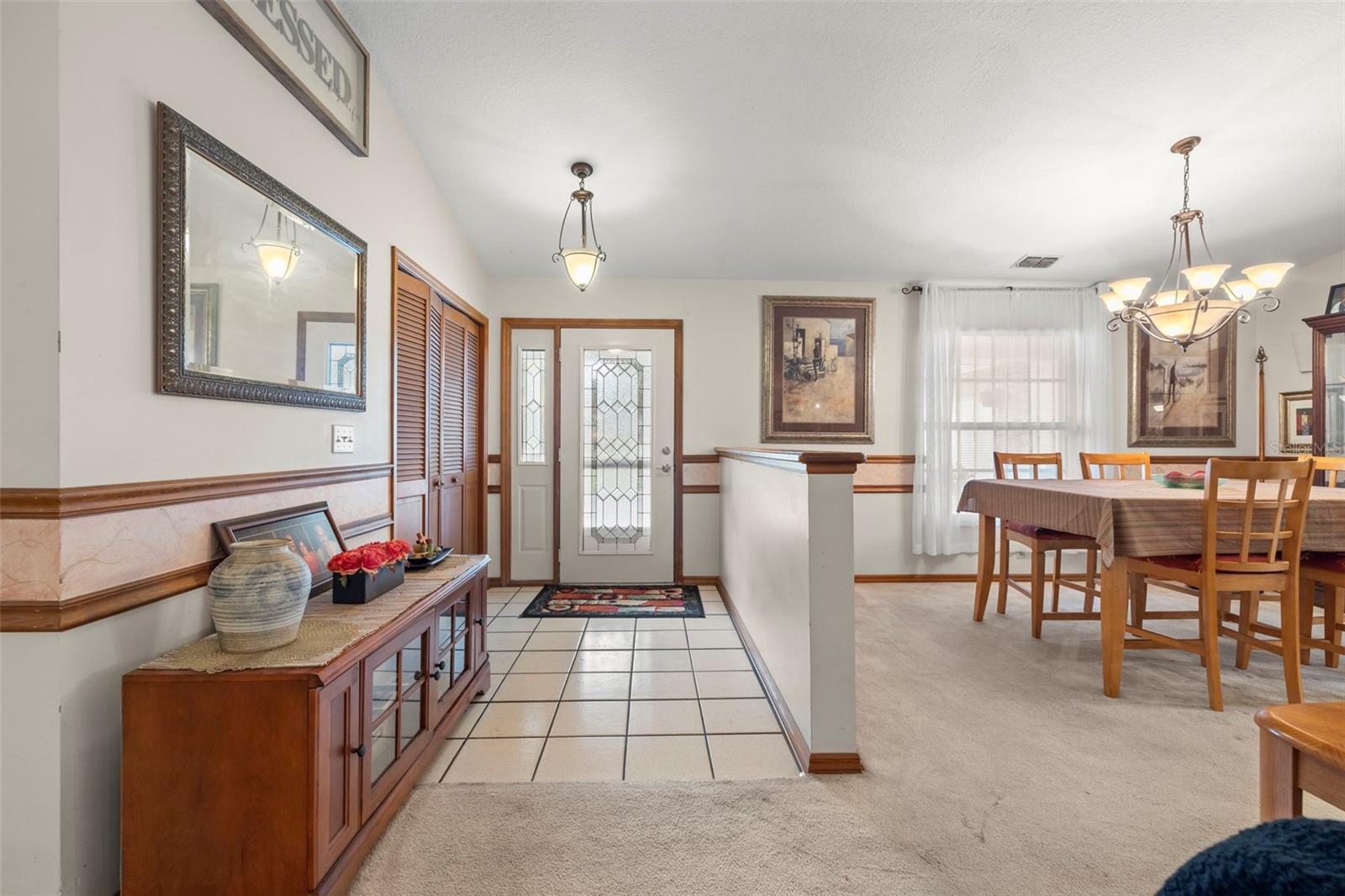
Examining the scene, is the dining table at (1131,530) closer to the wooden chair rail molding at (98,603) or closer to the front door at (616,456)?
the front door at (616,456)

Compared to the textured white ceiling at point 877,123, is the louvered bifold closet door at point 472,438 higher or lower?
lower

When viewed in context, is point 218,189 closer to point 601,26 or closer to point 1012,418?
point 601,26

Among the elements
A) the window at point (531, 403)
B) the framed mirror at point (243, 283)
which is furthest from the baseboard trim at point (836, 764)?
the window at point (531, 403)

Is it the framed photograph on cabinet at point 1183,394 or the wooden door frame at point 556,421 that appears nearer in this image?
the wooden door frame at point 556,421

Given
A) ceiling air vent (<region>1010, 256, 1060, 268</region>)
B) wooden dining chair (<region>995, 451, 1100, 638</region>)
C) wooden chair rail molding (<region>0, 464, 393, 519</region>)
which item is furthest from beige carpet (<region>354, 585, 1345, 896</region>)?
ceiling air vent (<region>1010, 256, 1060, 268</region>)

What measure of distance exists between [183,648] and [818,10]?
3056mm

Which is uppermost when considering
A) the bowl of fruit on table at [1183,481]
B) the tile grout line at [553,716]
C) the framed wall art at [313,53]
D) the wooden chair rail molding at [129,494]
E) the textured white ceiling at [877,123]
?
the textured white ceiling at [877,123]

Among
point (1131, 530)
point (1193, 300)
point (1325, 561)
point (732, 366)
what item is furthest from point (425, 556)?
point (1325, 561)

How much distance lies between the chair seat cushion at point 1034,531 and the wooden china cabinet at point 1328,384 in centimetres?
212

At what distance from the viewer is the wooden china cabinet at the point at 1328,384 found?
3.48m

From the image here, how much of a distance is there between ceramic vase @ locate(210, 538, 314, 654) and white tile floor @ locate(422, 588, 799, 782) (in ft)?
2.74

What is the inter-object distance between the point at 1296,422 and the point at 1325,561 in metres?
2.52

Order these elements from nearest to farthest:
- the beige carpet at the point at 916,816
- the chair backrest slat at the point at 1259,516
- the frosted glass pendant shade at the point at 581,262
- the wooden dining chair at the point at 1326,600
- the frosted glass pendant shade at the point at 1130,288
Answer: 1. the beige carpet at the point at 916,816
2. the chair backrest slat at the point at 1259,516
3. the wooden dining chair at the point at 1326,600
4. the frosted glass pendant shade at the point at 1130,288
5. the frosted glass pendant shade at the point at 581,262

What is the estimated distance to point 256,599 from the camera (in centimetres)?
129
